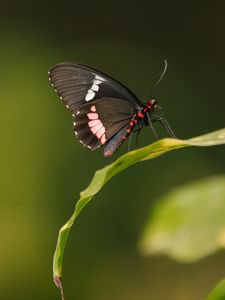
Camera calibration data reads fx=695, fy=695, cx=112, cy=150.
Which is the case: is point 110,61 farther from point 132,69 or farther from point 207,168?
point 207,168

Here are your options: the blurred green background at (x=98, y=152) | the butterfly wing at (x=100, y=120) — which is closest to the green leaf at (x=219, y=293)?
the butterfly wing at (x=100, y=120)

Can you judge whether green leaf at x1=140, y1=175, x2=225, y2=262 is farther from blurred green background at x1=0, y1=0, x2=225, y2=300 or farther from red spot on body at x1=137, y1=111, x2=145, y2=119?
blurred green background at x1=0, y1=0, x2=225, y2=300

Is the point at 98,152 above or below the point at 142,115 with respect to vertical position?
below

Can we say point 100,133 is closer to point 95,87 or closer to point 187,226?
point 95,87

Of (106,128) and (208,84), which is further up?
(106,128)

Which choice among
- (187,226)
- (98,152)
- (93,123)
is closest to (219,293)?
(187,226)

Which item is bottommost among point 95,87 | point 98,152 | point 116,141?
point 98,152

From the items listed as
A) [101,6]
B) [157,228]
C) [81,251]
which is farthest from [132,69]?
[157,228]
